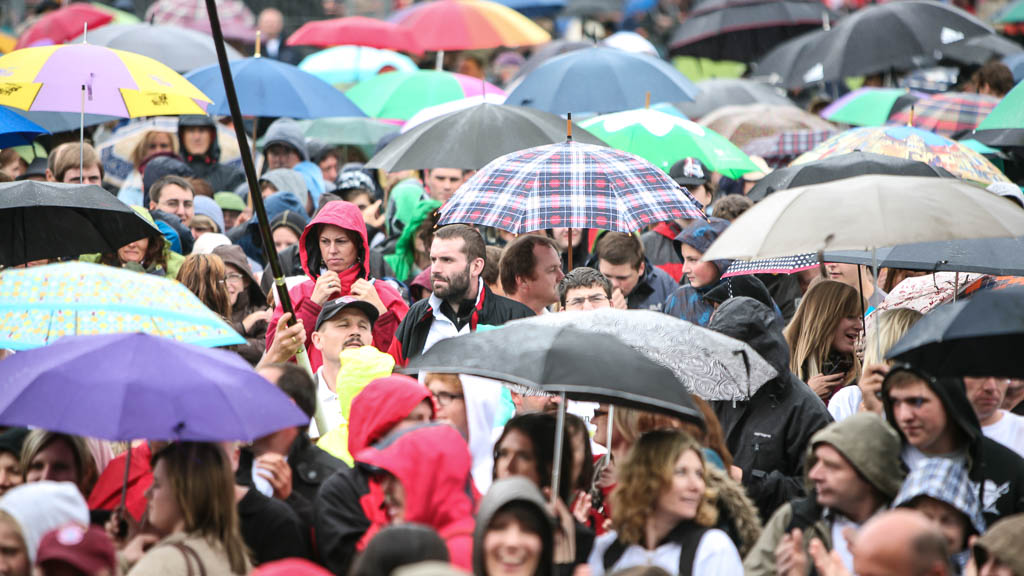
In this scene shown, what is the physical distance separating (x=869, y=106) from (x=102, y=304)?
998cm

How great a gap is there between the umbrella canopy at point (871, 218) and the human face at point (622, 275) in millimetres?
3313

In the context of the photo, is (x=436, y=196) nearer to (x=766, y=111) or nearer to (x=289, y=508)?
(x=766, y=111)

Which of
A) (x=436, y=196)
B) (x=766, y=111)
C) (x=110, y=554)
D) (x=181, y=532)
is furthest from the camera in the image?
(x=766, y=111)

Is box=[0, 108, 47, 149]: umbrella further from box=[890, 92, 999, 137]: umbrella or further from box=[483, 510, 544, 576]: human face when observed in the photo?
box=[890, 92, 999, 137]: umbrella

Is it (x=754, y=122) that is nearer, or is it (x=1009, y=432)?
(x=1009, y=432)

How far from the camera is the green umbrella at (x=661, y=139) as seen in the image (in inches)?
386

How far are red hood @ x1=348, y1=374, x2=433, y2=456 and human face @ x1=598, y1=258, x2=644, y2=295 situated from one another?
140 inches

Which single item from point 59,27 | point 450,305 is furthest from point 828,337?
point 59,27

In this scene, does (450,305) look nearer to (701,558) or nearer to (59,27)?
(701,558)

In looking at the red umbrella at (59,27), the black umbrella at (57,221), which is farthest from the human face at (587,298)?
the red umbrella at (59,27)

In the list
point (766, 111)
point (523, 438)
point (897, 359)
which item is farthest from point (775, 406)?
point (766, 111)

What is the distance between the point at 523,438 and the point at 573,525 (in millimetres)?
391

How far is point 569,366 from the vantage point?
4.76 m

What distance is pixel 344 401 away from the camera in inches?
250
